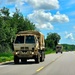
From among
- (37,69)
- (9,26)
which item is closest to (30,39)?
(37,69)

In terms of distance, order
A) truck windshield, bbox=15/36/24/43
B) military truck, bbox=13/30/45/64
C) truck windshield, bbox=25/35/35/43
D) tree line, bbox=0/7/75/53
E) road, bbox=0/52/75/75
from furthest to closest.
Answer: tree line, bbox=0/7/75/53 → truck windshield, bbox=15/36/24/43 → truck windshield, bbox=25/35/35/43 → military truck, bbox=13/30/45/64 → road, bbox=0/52/75/75

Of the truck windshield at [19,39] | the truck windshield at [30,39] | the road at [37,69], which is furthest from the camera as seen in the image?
the truck windshield at [19,39]

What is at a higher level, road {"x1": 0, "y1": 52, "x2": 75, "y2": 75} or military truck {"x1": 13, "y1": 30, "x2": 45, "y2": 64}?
military truck {"x1": 13, "y1": 30, "x2": 45, "y2": 64}

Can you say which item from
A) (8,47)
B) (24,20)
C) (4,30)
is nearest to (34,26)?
(24,20)

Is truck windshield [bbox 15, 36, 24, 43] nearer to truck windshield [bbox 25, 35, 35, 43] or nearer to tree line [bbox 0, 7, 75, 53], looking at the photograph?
truck windshield [bbox 25, 35, 35, 43]

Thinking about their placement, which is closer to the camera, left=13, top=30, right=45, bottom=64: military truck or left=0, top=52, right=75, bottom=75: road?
left=0, top=52, right=75, bottom=75: road

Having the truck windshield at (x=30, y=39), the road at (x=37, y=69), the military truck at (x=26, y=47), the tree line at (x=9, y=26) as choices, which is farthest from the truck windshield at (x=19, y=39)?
the tree line at (x=9, y=26)

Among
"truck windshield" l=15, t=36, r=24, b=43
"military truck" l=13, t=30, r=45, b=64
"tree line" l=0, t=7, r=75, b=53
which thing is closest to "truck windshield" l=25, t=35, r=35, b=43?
"military truck" l=13, t=30, r=45, b=64

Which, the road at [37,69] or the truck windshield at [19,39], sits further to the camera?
the truck windshield at [19,39]

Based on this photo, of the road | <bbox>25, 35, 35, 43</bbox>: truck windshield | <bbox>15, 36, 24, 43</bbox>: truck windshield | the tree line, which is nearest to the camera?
the road

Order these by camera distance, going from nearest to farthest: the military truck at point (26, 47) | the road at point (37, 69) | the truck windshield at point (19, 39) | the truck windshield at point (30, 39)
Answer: the road at point (37, 69)
the military truck at point (26, 47)
the truck windshield at point (30, 39)
the truck windshield at point (19, 39)

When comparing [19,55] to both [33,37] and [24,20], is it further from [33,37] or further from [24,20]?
[24,20]

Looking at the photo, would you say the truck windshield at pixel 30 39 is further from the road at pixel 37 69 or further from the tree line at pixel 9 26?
the tree line at pixel 9 26

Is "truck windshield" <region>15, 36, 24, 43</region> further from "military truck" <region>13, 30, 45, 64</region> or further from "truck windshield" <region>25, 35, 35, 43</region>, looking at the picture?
"truck windshield" <region>25, 35, 35, 43</region>
